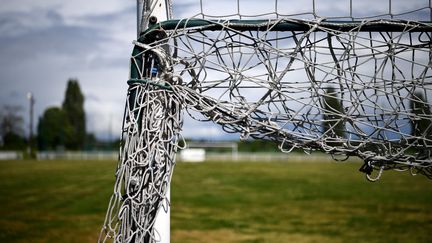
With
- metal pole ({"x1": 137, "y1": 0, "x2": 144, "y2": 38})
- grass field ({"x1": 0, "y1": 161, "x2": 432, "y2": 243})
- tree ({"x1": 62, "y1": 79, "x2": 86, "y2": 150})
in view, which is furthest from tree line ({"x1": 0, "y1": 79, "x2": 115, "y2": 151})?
metal pole ({"x1": 137, "y1": 0, "x2": 144, "y2": 38})

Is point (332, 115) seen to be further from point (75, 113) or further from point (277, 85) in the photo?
point (75, 113)

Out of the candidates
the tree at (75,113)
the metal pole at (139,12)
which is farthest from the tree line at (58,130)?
the metal pole at (139,12)

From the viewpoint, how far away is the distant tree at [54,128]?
206ft

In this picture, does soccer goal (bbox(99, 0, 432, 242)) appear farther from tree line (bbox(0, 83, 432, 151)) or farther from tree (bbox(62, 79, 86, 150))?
tree (bbox(62, 79, 86, 150))

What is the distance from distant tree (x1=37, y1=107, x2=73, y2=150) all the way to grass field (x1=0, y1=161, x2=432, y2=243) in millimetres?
46458

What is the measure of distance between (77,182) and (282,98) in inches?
716

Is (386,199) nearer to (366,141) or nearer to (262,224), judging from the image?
(262,224)

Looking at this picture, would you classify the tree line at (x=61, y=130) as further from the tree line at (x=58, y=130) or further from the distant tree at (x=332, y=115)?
the distant tree at (x=332, y=115)

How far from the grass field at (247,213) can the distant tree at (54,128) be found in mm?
46458

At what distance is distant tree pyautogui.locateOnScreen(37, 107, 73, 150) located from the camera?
62875 millimetres

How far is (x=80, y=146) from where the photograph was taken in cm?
6438

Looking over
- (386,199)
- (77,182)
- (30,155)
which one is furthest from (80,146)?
(386,199)

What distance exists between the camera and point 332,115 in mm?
2766

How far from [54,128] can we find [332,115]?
219 feet
